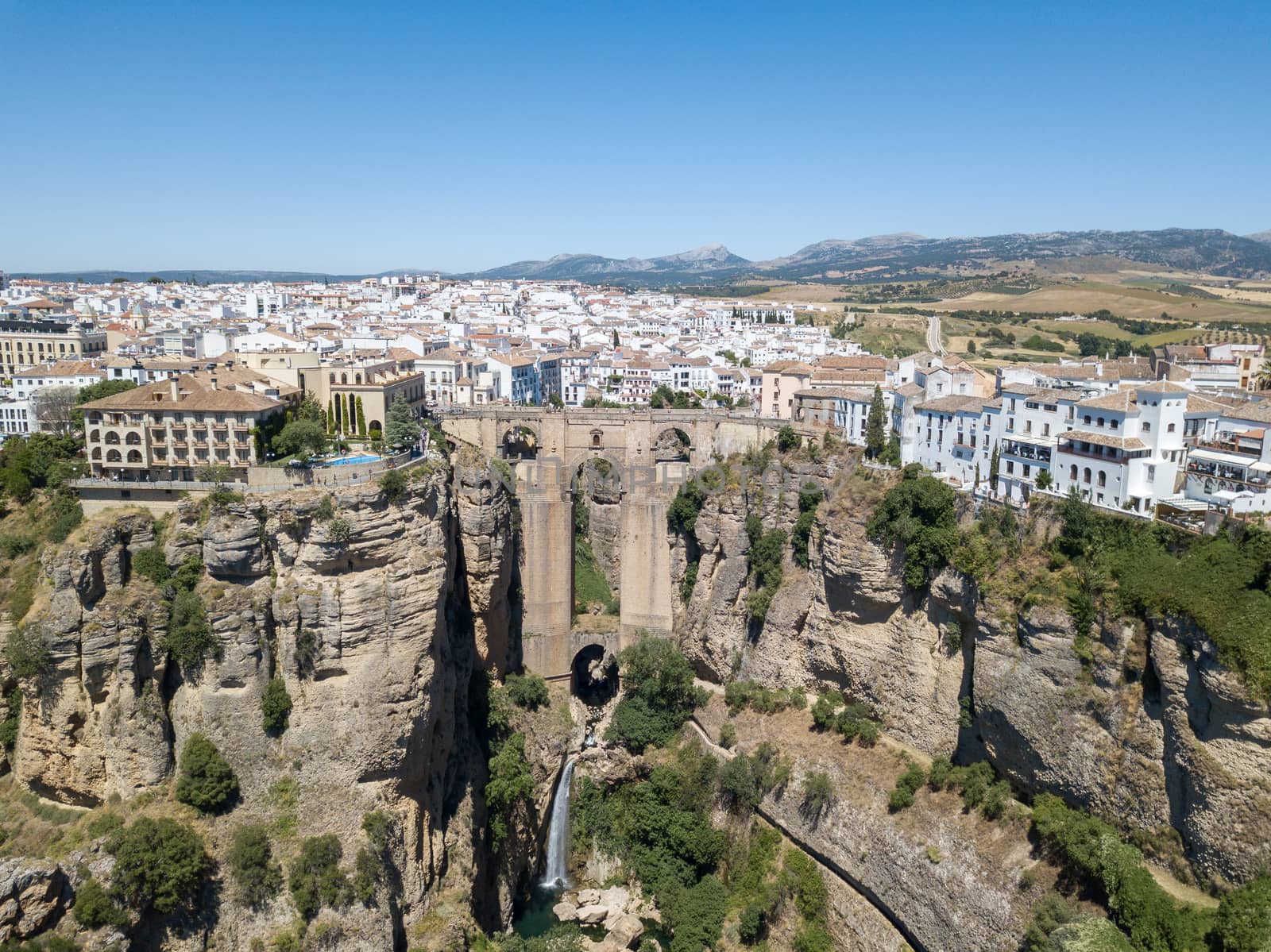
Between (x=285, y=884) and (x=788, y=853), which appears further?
(x=788, y=853)

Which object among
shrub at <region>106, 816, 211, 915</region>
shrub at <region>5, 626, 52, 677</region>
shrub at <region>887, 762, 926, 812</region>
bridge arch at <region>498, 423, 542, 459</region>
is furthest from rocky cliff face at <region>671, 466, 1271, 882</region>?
shrub at <region>5, 626, 52, 677</region>

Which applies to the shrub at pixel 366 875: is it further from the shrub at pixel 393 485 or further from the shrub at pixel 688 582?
the shrub at pixel 688 582

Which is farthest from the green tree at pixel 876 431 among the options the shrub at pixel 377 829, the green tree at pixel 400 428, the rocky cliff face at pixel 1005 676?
the shrub at pixel 377 829

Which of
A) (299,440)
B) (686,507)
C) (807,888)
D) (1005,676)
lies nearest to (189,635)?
(299,440)

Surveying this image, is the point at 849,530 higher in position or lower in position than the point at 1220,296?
lower

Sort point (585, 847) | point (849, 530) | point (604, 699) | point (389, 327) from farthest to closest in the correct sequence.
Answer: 1. point (389, 327)
2. point (604, 699)
3. point (585, 847)
4. point (849, 530)

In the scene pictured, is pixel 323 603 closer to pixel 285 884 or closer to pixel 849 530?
pixel 285 884

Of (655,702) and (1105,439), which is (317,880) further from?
(1105,439)

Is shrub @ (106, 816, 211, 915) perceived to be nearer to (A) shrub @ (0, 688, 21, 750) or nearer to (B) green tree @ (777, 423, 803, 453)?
(A) shrub @ (0, 688, 21, 750)

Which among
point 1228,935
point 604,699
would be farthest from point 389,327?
point 1228,935
